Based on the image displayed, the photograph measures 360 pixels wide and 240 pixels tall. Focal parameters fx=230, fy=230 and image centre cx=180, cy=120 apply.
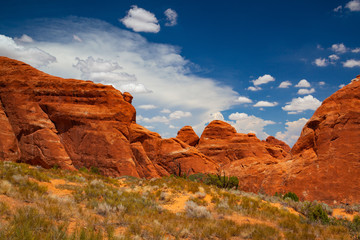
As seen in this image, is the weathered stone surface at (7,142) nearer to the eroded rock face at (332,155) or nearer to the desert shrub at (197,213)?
the desert shrub at (197,213)

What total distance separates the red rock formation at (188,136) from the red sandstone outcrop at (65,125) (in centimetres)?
1851

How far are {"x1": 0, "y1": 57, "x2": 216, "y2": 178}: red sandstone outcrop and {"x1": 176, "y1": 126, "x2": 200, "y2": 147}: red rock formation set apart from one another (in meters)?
18.5

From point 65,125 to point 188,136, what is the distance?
89.4 feet

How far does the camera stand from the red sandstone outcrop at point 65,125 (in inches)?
1133

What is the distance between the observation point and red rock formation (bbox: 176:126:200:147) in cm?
5116

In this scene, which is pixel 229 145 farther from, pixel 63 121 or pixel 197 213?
pixel 197 213

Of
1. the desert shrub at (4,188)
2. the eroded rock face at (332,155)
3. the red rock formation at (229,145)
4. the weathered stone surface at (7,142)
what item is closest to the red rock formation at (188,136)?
the red rock formation at (229,145)

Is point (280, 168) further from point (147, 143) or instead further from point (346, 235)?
point (147, 143)

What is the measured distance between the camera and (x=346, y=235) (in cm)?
835

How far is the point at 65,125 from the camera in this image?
3083cm

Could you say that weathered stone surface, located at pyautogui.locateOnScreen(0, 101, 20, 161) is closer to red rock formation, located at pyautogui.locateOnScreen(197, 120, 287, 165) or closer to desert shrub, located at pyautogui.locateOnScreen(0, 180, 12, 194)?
desert shrub, located at pyautogui.locateOnScreen(0, 180, 12, 194)

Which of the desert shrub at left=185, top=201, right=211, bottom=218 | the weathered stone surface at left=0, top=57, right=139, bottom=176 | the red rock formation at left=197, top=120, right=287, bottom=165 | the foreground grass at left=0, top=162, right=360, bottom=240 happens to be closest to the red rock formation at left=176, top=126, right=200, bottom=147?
the red rock formation at left=197, top=120, right=287, bottom=165

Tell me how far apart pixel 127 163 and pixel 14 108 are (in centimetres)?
1620

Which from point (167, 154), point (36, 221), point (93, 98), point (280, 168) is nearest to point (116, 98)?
point (93, 98)
